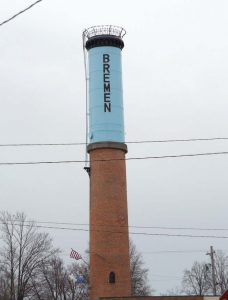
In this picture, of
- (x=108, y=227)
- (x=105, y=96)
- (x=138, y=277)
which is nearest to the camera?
(x=108, y=227)

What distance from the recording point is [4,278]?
5728 cm

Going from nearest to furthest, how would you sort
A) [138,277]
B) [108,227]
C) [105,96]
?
[108,227]
[105,96]
[138,277]

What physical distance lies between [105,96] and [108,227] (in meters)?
8.95

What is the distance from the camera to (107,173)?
40.1 meters

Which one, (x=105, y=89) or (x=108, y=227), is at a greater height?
(x=105, y=89)

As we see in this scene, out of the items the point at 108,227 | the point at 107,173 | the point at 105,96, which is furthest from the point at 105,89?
the point at 108,227

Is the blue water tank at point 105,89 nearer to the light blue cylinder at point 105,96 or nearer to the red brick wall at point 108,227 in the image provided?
the light blue cylinder at point 105,96

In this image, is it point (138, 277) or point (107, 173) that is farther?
point (138, 277)

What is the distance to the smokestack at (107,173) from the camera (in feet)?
128

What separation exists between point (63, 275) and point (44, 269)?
8.02 meters

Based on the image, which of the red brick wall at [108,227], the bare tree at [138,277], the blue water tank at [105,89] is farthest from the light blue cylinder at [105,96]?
the bare tree at [138,277]

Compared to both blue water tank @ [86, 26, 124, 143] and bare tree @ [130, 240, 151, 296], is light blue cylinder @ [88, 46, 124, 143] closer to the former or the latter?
blue water tank @ [86, 26, 124, 143]

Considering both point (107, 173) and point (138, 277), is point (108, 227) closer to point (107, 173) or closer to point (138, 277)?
point (107, 173)

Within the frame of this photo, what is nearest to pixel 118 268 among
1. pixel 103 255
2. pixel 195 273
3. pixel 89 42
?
pixel 103 255
